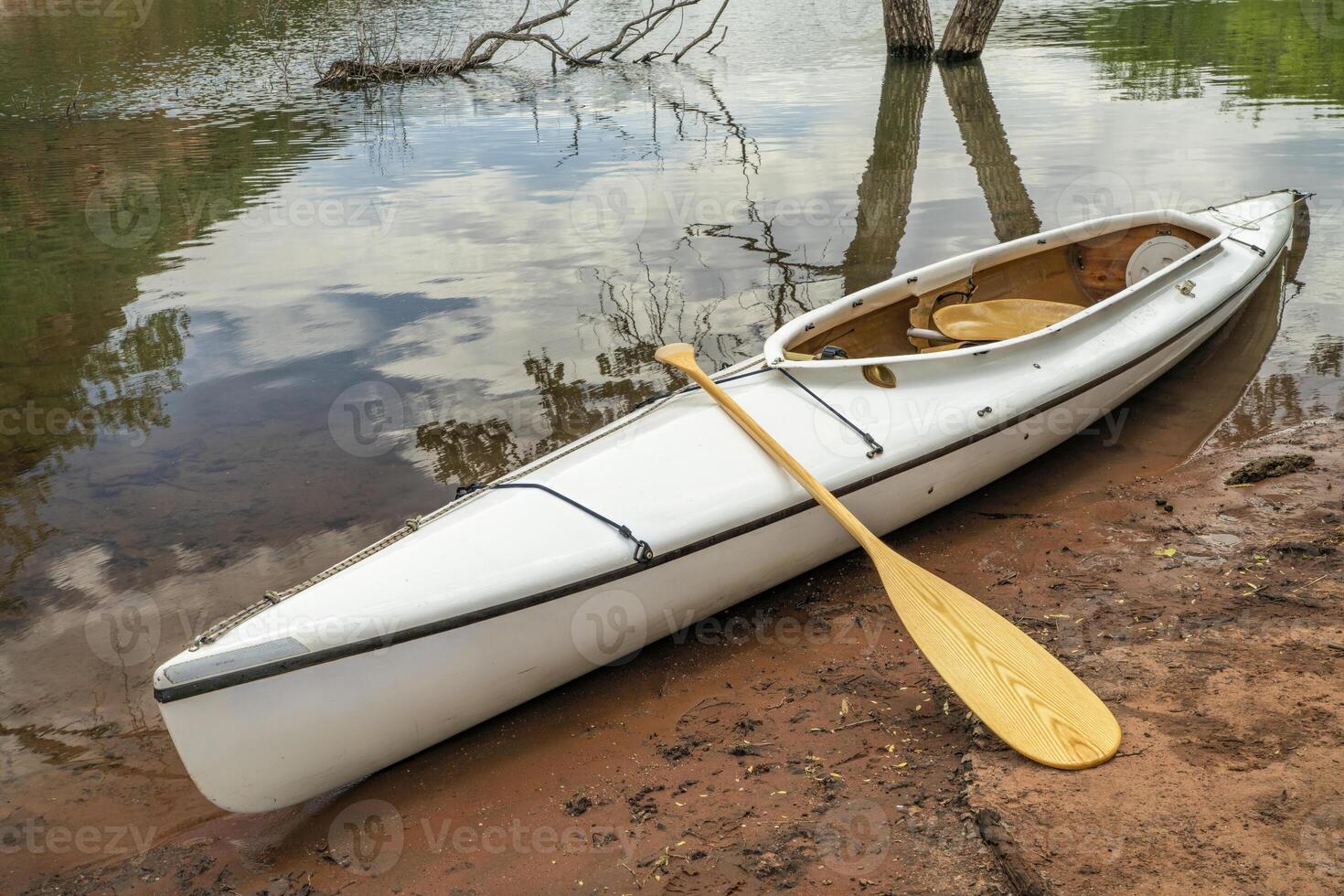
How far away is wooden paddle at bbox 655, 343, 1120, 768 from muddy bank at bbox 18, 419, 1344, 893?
7cm

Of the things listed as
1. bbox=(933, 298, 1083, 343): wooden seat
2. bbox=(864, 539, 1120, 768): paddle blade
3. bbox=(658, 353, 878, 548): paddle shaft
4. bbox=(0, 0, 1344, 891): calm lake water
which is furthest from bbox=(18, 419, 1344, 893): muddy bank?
bbox=(933, 298, 1083, 343): wooden seat

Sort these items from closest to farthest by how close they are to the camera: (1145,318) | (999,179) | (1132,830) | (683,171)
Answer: (1132,830), (1145,318), (999,179), (683,171)

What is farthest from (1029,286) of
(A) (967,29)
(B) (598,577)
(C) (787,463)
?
(A) (967,29)

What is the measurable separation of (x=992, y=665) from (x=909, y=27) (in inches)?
516

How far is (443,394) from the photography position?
5.62 meters

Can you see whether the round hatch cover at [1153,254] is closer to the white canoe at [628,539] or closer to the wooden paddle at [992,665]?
the white canoe at [628,539]

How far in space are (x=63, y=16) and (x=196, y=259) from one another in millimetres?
14974

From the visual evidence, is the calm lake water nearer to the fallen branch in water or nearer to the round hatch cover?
the fallen branch in water

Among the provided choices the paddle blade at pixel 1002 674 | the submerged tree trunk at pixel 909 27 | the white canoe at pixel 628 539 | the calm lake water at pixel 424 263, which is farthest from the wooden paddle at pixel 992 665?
the submerged tree trunk at pixel 909 27

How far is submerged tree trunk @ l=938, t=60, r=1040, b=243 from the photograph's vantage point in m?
8.05

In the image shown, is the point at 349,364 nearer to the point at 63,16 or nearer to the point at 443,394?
the point at 443,394

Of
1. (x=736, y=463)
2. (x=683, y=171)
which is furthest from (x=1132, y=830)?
(x=683, y=171)

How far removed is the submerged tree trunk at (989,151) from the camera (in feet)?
26.4

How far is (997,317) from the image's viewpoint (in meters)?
5.39
